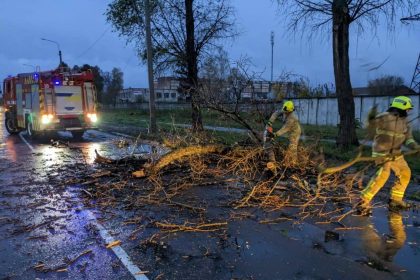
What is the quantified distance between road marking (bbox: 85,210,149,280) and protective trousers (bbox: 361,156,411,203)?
3767 mm

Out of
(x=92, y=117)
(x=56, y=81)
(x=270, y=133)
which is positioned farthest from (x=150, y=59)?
(x=270, y=133)

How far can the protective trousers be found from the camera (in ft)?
22.1

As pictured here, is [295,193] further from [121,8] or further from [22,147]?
[121,8]

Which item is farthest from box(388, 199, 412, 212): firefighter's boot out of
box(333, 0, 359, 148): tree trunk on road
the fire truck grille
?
the fire truck grille

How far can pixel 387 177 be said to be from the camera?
680 centimetres

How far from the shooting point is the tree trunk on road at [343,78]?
508 inches

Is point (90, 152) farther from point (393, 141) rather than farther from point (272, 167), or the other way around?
point (393, 141)

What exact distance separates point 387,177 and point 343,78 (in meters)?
7.00

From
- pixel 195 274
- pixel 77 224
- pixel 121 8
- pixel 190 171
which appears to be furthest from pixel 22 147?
pixel 195 274

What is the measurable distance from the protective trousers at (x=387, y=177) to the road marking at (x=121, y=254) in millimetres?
3767

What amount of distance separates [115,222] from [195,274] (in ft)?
7.52

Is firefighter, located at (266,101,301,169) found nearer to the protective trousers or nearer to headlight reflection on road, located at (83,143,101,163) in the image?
the protective trousers

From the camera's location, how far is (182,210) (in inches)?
279

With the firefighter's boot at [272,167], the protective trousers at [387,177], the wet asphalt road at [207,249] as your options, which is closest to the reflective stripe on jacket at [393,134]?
the protective trousers at [387,177]
